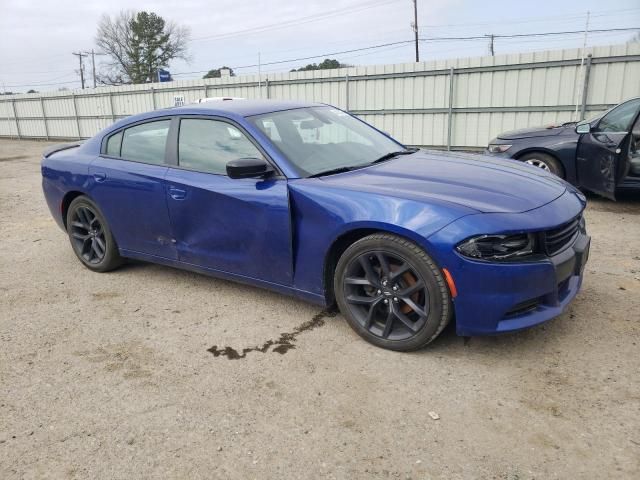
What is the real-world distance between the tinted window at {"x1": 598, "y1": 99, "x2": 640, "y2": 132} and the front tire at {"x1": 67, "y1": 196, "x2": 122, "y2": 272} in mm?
6142

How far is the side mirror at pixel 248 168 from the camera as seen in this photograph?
3543mm

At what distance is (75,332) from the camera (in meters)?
3.84

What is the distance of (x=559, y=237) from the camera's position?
123 inches

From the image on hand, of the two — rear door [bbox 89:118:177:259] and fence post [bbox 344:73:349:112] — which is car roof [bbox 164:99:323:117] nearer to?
rear door [bbox 89:118:177:259]

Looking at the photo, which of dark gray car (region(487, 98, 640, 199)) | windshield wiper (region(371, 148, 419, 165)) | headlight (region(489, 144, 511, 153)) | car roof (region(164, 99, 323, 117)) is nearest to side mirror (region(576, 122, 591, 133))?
dark gray car (region(487, 98, 640, 199))

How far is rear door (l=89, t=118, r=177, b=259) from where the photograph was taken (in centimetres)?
431

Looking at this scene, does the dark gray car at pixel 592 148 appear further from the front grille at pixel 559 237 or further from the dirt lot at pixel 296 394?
the front grille at pixel 559 237

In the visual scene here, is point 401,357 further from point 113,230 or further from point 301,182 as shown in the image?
point 113,230

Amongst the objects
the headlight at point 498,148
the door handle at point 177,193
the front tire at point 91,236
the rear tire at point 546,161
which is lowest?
the front tire at point 91,236

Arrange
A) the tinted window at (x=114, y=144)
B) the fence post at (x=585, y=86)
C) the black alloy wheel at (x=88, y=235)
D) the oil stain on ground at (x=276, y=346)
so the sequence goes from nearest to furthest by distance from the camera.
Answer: the oil stain on ground at (x=276, y=346), the tinted window at (x=114, y=144), the black alloy wheel at (x=88, y=235), the fence post at (x=585, y=86)

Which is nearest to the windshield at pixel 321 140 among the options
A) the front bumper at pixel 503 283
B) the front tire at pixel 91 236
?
the front bumper at pixel 503 283

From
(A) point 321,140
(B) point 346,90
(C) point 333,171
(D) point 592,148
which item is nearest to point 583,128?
(D) point 592,148

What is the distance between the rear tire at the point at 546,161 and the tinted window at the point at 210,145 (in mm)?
5111

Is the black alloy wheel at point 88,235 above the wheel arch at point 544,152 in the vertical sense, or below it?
below
